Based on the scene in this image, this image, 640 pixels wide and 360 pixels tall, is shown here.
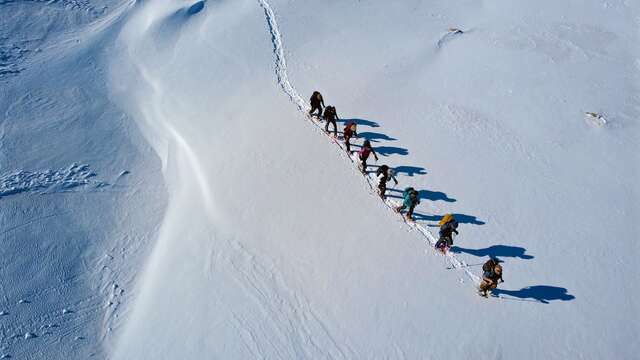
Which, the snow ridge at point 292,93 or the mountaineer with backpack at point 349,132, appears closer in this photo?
the snow ridge at point 292,93

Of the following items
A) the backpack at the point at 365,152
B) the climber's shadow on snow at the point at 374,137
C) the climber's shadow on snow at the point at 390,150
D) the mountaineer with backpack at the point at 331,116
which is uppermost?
the mountaineer with backpack at the point at 331,116

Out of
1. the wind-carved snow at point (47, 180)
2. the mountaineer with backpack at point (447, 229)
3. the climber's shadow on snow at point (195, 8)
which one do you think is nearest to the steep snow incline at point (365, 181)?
the climber's shadow on snow at point (195, 8)

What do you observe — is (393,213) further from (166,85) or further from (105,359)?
(166,85)

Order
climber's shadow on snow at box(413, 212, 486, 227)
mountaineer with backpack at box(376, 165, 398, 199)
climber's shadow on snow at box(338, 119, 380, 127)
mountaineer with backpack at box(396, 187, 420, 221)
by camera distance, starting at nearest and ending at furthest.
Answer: mountaineer with backpack at box(396, 187, 420, 221), mountaineer with backpack at box(376, 165, 398, 199), climber's shadow on snow at box(413, 212, 486, 227), climber's shadow on snow at box(338, 119, 380, 127)

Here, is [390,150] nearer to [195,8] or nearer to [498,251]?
[498,251]

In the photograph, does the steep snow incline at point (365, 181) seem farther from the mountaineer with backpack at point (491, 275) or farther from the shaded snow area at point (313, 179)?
the mountaineer with backpack at point (491, 275)

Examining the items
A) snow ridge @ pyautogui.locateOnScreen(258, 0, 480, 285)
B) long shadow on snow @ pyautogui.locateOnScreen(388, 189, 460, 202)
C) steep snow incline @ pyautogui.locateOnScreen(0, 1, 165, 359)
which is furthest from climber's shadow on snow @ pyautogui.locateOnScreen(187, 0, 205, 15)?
long shadow on snow @ pyautogui.locateOnScreen(388, 189, 460, 202)

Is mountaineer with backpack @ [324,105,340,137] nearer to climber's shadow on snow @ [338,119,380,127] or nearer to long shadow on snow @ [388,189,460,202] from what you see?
climber's shadow on snow @ [338,119,380,127]

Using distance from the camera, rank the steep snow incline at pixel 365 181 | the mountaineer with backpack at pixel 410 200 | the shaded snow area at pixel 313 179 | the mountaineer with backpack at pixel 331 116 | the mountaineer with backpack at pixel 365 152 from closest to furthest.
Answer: the steep snow incline at pixel 365 181 < the shaded snow area at pixel 313 179 < the mountaineer with backpack at pixel 410 200 < the mountaineer with backpack at pixel 365 152 < the mountaineer with backpack at pixel 331 116
